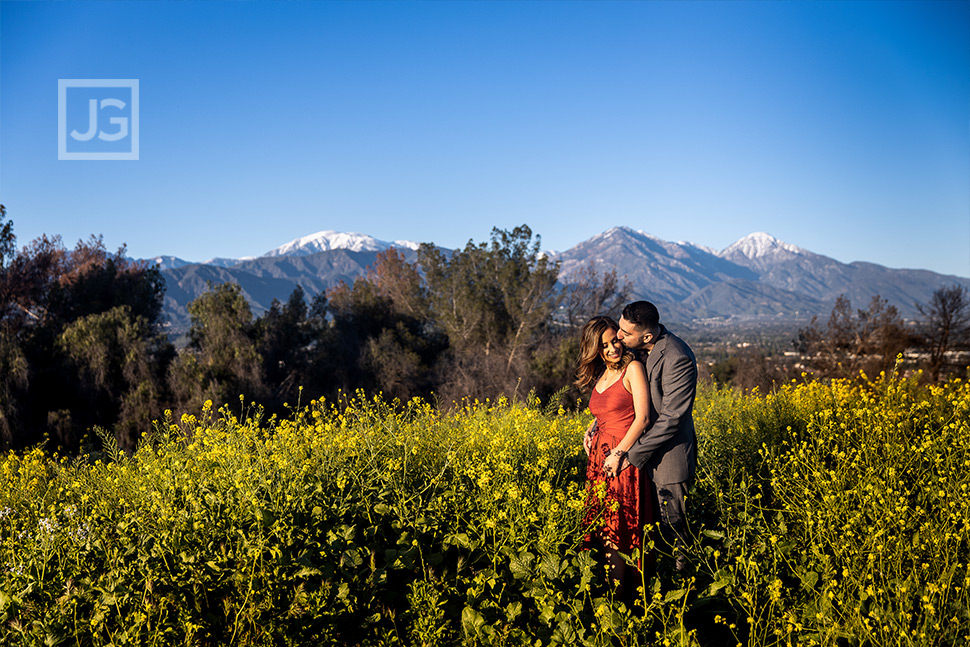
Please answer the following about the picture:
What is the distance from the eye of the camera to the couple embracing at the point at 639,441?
127 inches

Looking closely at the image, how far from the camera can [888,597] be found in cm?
246

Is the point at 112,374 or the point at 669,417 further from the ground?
the point at 669,417

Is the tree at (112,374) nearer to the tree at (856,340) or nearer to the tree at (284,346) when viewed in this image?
Answer: the tree at (284,346)

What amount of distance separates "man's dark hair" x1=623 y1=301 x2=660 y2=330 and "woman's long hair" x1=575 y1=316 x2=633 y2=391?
136 mm

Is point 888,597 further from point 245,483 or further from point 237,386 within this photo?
point 237,386

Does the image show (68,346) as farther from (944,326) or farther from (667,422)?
(944,326)

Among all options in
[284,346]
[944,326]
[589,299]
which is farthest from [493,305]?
[944,326]

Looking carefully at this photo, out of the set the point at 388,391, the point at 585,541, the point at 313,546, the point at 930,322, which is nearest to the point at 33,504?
the point at 313,546

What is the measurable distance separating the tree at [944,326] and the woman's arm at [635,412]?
18.3m

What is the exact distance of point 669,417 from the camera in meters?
3.22

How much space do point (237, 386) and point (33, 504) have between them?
18.0 metres

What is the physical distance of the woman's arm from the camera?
10.6 ft

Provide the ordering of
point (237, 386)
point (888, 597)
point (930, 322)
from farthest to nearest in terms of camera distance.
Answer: point (237, 386)
point (930, 322)
point (888, 597)

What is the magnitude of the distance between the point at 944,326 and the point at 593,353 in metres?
20.1
